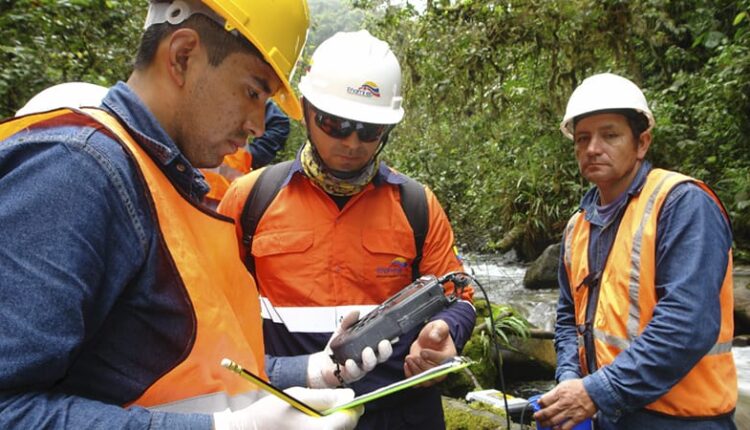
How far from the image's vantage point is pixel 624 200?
7.59 ft

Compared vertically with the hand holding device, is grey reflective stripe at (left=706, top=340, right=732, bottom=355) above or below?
above

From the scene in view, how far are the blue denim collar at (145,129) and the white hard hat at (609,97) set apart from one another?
1.95 metres

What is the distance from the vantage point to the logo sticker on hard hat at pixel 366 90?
228 centimetres

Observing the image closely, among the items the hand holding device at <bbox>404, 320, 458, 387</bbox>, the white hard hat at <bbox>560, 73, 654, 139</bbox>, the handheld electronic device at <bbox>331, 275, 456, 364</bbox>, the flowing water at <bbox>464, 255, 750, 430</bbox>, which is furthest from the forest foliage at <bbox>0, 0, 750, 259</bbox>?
the white hard hat at <bbox>560, 73, 654, 139</bbox>

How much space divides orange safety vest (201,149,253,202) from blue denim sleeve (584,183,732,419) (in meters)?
2.46

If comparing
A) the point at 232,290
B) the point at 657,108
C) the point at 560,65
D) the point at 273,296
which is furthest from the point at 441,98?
the point at 232,290

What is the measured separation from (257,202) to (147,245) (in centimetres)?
130

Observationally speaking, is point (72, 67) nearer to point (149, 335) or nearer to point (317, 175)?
point (317, 175)

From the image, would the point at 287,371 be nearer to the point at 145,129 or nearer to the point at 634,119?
the point at 145,129

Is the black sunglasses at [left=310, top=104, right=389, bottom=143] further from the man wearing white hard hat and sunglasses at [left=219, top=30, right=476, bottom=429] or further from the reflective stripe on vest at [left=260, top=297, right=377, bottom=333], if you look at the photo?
the reflective stripe on vest at [left=260, top=297, right=377, bottom=333]

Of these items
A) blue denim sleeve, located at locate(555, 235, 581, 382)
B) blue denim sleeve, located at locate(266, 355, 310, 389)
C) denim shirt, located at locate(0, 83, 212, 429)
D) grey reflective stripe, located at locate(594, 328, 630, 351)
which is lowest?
blue denim sleeve, located at locate(555, 235, 581, 382)

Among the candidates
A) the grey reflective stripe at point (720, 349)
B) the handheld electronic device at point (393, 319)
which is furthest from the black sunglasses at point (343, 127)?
the grey reflective stripe at point (720, 349)

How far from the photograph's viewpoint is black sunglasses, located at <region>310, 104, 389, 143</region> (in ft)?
7.38

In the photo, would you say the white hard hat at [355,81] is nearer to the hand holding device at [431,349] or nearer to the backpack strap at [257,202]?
the backpack strap at [257,202]
